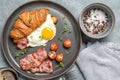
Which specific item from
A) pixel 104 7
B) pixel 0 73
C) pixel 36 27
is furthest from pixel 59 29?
pixel 0 73

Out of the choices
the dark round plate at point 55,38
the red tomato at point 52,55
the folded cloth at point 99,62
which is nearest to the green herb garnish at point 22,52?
the dark round plate at point 55,38

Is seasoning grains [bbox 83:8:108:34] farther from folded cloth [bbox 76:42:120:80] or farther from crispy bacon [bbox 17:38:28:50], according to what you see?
crispy bacon [bbox 17:38:28:50]

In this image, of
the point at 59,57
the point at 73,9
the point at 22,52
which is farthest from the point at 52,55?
the point at 73,9

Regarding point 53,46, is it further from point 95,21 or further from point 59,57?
point 95,21

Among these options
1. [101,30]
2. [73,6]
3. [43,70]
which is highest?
[73,6]

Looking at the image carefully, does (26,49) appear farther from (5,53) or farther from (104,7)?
(104,7)

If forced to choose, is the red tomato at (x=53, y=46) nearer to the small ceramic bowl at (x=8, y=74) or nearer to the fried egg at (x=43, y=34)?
the fried egg at (x=43, y=34)
